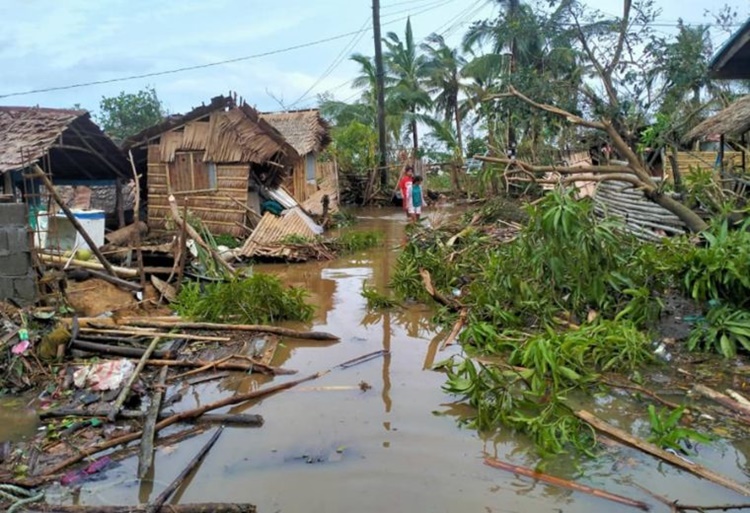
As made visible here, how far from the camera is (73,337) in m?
6.43

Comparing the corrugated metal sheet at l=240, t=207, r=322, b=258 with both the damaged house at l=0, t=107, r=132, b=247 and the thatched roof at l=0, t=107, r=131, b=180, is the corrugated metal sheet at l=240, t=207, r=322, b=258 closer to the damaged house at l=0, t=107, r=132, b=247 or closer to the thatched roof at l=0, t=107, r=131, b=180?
the damaged house at l=0, t=107, r=132, b=247

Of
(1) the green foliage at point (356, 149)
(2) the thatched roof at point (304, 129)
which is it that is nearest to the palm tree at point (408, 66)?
(1) the green foliage at point (356, 149)

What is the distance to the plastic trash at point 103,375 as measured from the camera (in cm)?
572

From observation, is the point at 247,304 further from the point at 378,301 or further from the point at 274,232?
the point at 274,232

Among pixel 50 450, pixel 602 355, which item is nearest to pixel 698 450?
pixel 602 355

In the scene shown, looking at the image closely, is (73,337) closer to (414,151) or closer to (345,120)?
(414,151)

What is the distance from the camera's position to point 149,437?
4727mm

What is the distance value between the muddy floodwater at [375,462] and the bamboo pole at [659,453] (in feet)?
→ 0.19

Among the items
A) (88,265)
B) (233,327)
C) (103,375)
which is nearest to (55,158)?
(88,265)

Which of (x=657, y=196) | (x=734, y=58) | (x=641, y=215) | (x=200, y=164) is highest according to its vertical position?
(x=734, y=58)

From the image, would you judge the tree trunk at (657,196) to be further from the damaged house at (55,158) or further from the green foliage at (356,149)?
the green foliage at (356,149)

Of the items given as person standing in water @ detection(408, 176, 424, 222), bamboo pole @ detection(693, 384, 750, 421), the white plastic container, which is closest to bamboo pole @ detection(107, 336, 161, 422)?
bamboo pole @ detection(693, 384, 750, 421)

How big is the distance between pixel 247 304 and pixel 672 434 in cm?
508

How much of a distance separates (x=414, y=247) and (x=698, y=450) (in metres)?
6.51
